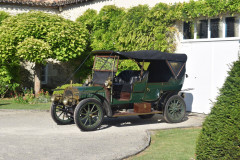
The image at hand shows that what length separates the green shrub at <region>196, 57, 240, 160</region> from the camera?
509 cm

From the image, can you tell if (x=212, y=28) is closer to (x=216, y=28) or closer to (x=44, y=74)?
(x=216, y=28)

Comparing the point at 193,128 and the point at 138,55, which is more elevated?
the point at 138,55

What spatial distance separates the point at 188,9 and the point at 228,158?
916 cm

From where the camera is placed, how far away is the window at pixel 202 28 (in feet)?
43.6

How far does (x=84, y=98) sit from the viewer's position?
10.0 meters

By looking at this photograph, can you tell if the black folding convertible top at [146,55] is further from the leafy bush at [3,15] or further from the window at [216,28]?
the leafy bush at [3,15]

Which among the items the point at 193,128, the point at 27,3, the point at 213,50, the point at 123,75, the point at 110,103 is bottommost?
the point at 193,128

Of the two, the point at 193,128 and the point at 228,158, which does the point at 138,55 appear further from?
the point at 228,158

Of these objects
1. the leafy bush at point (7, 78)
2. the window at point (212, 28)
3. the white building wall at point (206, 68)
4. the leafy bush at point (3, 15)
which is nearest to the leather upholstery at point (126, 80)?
the white building wall at point (206, 68)

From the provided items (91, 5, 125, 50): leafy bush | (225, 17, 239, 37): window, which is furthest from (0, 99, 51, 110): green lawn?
(225, 17, 239, 37): window

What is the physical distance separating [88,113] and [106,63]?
186cm

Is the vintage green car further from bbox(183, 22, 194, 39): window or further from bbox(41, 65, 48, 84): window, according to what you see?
bbox(41, 65, 48, 84): window

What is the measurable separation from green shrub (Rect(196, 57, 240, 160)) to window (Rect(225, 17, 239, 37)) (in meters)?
7.48

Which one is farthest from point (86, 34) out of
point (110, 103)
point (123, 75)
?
point (110, 103)
